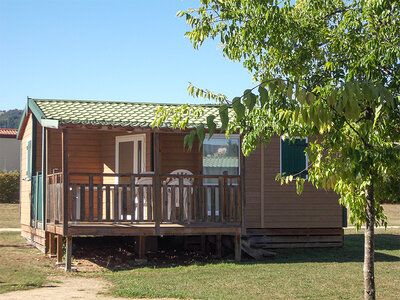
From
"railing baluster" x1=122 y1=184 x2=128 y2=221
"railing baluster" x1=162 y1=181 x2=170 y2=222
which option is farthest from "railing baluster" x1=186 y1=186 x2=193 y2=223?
"railing baluster" x1=122 y1=184 x2=128 y2=221

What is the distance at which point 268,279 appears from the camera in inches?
396

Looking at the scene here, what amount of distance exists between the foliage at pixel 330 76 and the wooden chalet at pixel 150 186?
4115 mm

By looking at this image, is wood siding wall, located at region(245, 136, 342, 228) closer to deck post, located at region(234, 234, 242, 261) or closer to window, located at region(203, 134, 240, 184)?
window, located at region(203, 134, 240, 184)

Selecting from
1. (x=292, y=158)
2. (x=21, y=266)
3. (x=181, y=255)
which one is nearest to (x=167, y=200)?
(x=181, y=255)

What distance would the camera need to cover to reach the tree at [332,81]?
223 inches

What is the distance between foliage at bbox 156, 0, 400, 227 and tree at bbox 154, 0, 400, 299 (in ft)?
0.04

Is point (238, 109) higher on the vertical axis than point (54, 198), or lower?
higher

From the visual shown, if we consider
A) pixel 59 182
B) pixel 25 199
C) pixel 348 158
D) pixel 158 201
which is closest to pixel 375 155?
pixel 348 158

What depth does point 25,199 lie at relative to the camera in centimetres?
1661

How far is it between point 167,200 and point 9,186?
23.1 metres

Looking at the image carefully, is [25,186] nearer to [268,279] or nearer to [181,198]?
[181,198]

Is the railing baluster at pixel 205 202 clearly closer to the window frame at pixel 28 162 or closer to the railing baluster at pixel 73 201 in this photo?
the railing baluster at pixel 73 201

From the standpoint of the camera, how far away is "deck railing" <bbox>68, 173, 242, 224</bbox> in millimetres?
11266

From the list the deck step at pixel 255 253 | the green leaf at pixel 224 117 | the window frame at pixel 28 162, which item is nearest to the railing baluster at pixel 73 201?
the deck step at pixel 255 253
